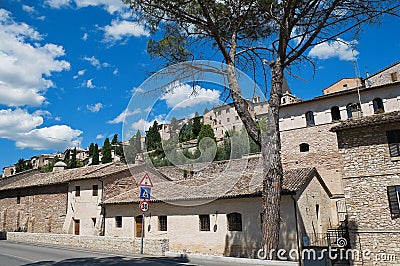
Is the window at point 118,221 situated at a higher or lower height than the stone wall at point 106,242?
higher

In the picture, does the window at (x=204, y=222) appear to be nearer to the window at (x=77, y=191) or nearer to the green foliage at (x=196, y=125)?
the green foliage at (x=196, y=125)

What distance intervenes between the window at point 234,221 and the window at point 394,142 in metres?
7.56

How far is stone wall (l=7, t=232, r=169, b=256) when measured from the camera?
13.6 m

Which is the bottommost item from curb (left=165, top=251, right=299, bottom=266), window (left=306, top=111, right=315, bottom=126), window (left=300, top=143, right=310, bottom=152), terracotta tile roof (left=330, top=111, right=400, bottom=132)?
curb (left=165, top=251, right=299, bottom=266)

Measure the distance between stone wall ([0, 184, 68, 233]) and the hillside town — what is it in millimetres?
94

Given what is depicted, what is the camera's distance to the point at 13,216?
3009cm

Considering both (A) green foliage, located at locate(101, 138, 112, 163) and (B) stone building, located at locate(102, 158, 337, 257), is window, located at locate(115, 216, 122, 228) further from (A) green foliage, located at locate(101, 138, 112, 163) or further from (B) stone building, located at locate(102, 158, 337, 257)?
(A) green foliage, located at locate(101, 138, 112, 163)

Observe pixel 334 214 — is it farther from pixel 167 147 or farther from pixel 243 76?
pixel 167 147

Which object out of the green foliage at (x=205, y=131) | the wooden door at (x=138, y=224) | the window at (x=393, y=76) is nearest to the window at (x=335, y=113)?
the window at (x=393, y=76)

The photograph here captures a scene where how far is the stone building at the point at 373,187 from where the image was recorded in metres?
13.8

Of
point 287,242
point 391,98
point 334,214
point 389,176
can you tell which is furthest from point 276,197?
point 391,98

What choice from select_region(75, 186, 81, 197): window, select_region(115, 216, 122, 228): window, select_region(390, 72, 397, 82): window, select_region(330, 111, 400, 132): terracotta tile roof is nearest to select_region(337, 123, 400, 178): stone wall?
select_region(330, 111, 400, 132): terracotta tile roof

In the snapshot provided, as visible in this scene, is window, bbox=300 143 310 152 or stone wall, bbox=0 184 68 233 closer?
stone wall, bbox=0 184 68 233

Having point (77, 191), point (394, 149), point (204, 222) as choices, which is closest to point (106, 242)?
point (204, 222)
